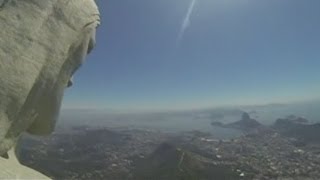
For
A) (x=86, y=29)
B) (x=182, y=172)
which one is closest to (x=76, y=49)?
(x=86, y=29)

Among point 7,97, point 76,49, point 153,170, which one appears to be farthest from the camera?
point 153,170

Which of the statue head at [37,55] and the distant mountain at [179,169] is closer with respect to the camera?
the statue head at [37,55]

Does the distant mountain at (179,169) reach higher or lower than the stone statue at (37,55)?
lower

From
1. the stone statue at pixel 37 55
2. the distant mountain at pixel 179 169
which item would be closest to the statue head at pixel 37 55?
the stone statue at pixel 37 55

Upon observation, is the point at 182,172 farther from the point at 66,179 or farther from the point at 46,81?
the point at 46,81

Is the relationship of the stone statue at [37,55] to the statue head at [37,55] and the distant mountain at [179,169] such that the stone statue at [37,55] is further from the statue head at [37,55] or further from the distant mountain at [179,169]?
the distant mountain at [179,169]

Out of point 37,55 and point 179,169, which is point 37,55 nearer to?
point 37,55

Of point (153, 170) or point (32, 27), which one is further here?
point (153, 170)

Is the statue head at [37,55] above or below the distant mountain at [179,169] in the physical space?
above
